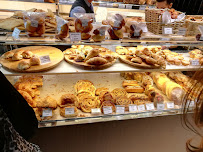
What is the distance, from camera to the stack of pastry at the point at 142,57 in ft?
6.22

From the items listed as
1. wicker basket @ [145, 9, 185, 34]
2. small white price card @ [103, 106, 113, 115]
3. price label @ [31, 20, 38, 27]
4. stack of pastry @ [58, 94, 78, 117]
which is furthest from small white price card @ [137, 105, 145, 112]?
price label @ [31, 20, 38, 27]

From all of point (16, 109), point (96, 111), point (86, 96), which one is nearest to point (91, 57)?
point (86, 96)

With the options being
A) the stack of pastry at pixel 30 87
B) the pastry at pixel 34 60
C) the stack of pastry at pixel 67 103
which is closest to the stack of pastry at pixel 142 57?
the stack of pastry at pixel 67 103

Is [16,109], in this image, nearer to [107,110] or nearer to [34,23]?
[34,23]

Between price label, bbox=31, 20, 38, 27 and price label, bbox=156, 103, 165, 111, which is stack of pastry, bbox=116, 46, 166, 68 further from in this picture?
price label, bbox=31, 20, 38, 27

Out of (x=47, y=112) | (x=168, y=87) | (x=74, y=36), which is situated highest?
(x=74, y=36)

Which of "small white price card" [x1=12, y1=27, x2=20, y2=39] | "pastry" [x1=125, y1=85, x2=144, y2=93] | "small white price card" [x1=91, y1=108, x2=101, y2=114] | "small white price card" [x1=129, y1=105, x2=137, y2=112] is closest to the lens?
"small white price card" [x1=12, y1=27, x2=20, y2=39]

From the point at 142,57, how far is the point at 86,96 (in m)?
0.78

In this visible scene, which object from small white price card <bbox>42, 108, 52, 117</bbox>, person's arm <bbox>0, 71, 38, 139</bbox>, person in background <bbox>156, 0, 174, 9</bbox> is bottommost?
small white price card <bbox>42, 108, 52, 117</bbox>

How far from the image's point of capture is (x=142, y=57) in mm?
1958

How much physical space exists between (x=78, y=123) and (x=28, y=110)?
733 mm

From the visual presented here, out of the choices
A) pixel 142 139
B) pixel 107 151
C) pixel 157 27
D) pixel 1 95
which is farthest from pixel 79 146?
pixel 157 27

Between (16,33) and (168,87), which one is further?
(168,87)

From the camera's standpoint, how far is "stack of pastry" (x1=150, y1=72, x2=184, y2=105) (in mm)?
2080
